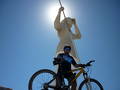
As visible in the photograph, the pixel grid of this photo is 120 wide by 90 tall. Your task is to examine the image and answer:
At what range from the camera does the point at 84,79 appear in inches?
267

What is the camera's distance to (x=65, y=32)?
24.9 feet

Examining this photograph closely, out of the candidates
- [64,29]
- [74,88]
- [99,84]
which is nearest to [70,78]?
[74,88]

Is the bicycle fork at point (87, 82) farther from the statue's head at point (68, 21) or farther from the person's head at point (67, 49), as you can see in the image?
the statue's head at point (68, 21)

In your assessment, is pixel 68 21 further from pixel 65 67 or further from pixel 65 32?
pixel 65 67

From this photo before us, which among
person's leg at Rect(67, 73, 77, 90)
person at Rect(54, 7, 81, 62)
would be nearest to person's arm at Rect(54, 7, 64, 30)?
person at Rect(54, 7, 81, 62)

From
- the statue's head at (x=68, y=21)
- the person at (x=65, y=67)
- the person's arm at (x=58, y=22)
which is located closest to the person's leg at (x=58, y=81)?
the person at (x=65, y=67)

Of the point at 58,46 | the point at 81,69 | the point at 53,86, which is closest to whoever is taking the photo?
the point at 53,86

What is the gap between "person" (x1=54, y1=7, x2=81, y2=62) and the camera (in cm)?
735

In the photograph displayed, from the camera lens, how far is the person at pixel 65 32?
7348mm

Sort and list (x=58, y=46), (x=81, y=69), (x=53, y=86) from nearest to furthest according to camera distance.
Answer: (x=53, y=86)
(x=81, y=69)
(x=58, y=46)

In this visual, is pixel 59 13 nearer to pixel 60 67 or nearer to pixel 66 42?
pixel 66 42

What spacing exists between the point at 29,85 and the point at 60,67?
77 centimetres

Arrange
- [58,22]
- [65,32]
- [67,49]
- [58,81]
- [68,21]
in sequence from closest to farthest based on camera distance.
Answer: [58,81]
[67,49]
[58,22]
[65,32]
[68,21]

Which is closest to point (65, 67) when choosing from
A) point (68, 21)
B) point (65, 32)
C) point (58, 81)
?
point (58, 81)
